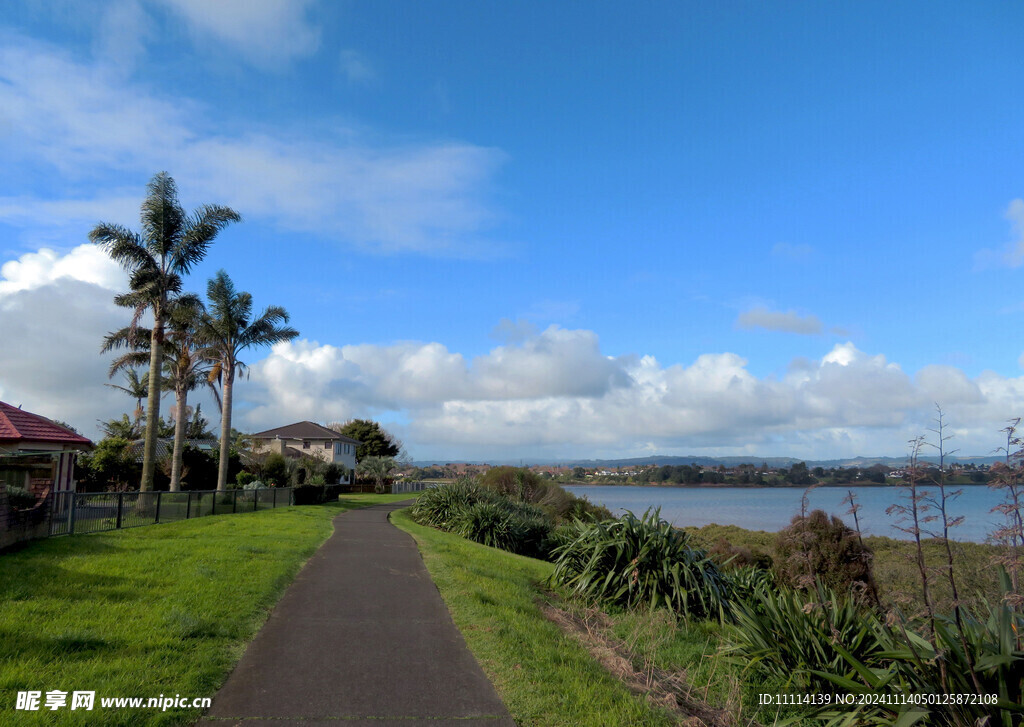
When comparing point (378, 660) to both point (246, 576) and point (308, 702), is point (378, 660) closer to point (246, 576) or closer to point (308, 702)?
point (308, 702)

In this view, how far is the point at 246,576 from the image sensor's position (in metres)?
9.48

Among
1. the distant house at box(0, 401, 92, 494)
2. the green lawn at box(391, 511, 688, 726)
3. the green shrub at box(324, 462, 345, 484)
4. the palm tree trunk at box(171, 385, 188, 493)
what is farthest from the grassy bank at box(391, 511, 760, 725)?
the green shrub at box(324, 462, 345, 484)

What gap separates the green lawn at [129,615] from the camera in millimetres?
4984

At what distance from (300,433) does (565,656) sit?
6212cm

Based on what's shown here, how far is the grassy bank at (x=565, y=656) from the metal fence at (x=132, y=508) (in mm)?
7143

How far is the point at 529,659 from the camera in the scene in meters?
6.40

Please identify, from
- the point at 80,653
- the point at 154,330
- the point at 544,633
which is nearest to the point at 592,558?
the point at 544,633

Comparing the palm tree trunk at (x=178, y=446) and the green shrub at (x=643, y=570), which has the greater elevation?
the palm tree trunk at (x=178, y=446)

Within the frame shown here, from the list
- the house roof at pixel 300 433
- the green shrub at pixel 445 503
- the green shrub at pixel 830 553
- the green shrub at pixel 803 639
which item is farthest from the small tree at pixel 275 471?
the green shrub at pixel 803 639

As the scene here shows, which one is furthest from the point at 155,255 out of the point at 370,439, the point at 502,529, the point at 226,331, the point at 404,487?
the point at 370,439

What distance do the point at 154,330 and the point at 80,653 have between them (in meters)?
22.8
